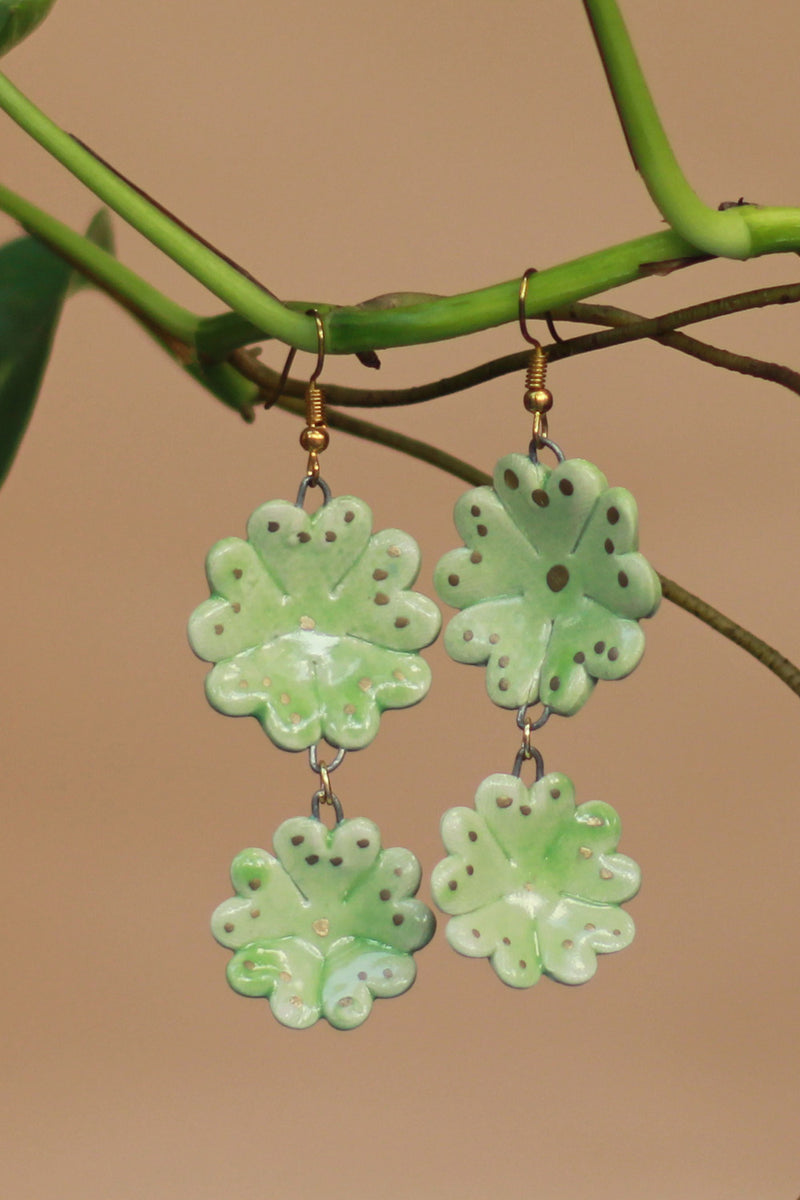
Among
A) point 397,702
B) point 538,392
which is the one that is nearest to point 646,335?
point 538,392

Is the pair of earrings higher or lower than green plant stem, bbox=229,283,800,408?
lower

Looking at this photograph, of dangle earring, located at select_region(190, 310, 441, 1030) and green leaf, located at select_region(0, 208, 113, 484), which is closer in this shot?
dangle earring, located at select_region(190, 310, 441, 1030)

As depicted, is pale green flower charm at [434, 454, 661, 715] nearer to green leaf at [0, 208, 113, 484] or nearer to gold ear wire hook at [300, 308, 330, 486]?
gold ear wire hook at [300, 308, 330, 486]

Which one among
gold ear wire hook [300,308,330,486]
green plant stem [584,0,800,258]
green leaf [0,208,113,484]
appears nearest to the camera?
green plant stem [584,0,800,258]

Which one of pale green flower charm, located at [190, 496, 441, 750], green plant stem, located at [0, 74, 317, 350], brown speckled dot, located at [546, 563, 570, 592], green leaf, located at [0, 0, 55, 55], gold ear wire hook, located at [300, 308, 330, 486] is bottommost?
pale green flower charm, located at [190, 496, 441, 750]

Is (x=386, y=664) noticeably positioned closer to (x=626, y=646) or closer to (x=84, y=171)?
(x=626, y=646)

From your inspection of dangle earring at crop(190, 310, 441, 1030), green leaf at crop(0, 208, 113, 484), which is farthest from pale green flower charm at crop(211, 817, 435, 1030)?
green leaf at crop(0, 208, 113, 484)

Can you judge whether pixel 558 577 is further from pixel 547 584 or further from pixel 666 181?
pixel 666 181
